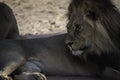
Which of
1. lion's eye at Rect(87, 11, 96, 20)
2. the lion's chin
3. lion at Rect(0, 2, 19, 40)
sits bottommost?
lion at Rect(0, 2, 19, 40)

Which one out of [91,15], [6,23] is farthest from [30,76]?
[6,23]

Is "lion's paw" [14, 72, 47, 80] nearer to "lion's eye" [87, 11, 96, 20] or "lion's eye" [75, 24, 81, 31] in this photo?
"lion's eye" [75, 24, 81, 31]

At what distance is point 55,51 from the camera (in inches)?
273

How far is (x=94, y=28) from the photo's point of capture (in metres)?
6.33

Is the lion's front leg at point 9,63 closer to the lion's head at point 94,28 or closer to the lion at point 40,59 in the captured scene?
the lion at point 40,59

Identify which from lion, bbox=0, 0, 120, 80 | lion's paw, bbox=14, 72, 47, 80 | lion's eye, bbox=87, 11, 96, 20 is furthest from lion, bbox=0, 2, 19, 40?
lion's eye, bbox=87, 11, 96, 20

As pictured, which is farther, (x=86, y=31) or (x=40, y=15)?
(x=40, y=15)

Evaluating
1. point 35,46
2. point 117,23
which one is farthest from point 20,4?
point 117,23

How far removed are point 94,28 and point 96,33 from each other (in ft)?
0.29

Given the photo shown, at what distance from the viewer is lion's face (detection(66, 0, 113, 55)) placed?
6.28 meters

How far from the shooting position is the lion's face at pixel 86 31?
6.28 meters

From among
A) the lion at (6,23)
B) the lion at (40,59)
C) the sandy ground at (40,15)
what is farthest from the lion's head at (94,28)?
the sandy ground at (40,15)

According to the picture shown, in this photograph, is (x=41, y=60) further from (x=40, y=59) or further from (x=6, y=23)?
(x=6, y=23)

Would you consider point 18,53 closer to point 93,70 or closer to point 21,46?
point 21,46
